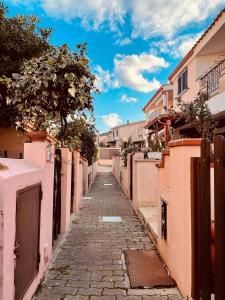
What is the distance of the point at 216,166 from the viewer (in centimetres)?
260

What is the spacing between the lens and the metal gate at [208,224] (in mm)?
2506

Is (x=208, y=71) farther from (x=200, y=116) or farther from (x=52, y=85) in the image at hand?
(x=52, y=85)

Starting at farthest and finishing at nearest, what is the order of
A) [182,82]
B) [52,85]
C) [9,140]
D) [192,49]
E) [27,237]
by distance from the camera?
[182,82], [192,49], [9,140], [52,85], [27,237]

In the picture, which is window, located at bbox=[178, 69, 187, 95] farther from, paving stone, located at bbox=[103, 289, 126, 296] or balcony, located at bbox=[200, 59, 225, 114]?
paving stone, located at bbox=[103, 289, 126, 296]

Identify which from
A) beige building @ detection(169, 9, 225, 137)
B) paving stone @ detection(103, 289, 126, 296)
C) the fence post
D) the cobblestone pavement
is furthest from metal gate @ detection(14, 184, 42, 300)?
beige building @ detection(169, 9, 225, 137)

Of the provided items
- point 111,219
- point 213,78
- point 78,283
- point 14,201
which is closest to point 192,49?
point 213,78

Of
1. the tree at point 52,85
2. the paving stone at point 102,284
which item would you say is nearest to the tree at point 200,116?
the tree at point 52,85

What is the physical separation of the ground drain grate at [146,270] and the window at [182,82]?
13.9 m

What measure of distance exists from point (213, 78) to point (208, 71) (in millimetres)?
1382

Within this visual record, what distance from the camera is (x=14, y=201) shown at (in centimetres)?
333

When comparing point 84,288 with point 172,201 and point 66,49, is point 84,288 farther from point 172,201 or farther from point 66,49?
point 66,49

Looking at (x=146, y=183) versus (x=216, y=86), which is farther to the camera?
(x=216, y=86)

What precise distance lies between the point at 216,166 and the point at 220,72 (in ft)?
38.1

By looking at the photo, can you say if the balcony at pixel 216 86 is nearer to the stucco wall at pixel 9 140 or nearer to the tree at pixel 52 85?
the tree at pixel 52 85
